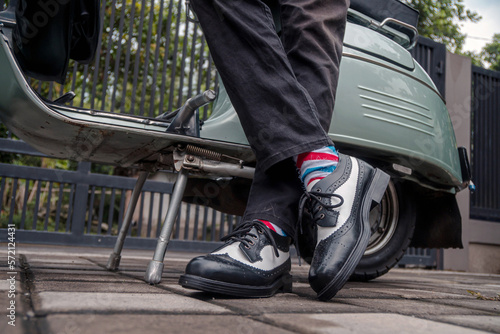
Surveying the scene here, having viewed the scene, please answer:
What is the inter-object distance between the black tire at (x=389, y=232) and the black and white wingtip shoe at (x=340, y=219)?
649 millimetres

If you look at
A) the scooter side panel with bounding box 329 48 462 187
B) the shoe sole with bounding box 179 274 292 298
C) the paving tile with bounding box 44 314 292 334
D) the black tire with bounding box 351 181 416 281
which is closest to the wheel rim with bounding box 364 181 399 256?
the black tire with bounding box 351 181 416 281

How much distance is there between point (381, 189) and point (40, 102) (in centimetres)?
81

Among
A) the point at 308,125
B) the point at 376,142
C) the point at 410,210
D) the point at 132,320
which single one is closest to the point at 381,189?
the point at 308,125

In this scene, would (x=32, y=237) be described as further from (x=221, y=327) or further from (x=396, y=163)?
(x=221, y=327)

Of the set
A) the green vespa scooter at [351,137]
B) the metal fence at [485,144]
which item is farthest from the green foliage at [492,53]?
the green vespa scooter at [351,137]

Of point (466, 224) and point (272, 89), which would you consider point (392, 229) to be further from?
point (466, 224)

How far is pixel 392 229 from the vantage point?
5.65 ft

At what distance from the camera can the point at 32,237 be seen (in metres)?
2.66

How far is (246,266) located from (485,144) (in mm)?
3880

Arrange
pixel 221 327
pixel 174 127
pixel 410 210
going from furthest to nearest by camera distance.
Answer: pixel 410 210 < pixel 174 127 < pixel 221 327

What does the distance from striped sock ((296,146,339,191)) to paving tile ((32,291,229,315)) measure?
38 centimetres

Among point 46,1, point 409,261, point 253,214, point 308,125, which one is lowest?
point 409,261

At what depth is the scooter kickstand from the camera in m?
0.99

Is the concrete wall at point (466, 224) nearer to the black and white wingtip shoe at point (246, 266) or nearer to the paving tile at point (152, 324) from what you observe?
the black and white wingtip shoe at point (246, 266)
